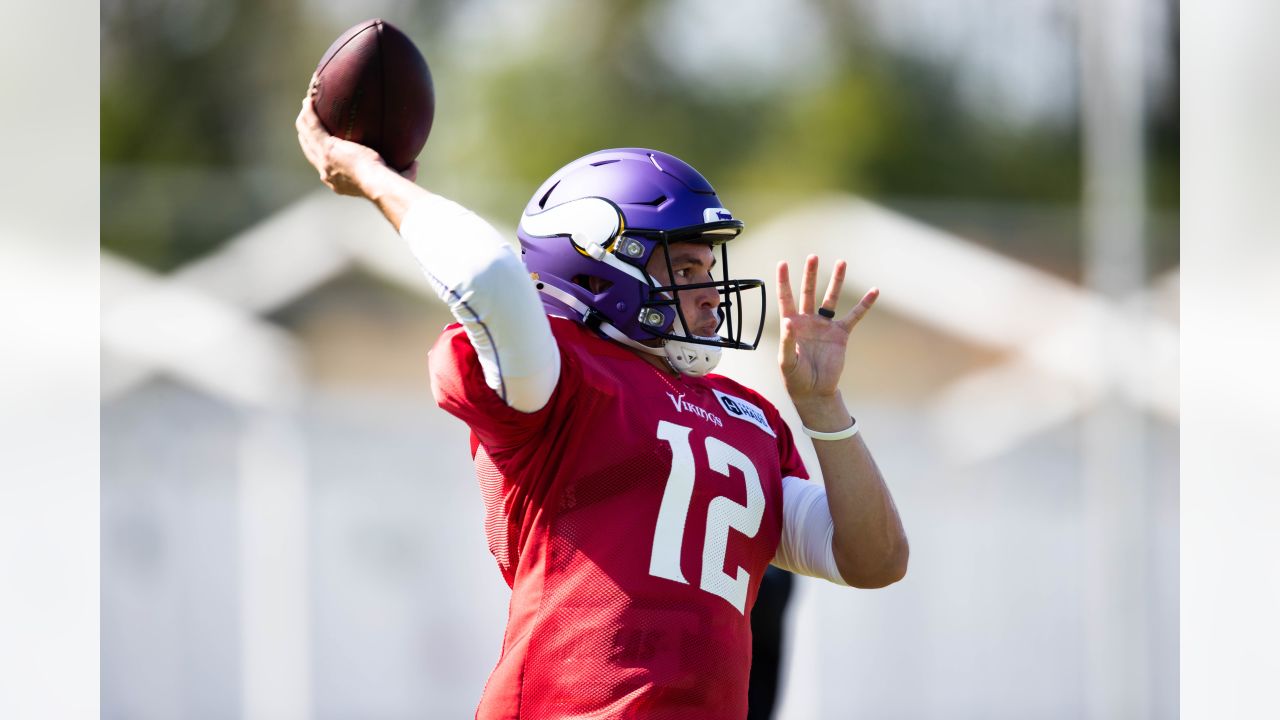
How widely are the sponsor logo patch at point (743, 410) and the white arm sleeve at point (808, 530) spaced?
0.45 feet

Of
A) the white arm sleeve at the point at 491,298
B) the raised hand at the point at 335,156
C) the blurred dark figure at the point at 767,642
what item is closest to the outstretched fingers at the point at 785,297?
the white arm sleeve at the point at 491,298

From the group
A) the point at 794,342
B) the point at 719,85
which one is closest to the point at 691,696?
the point at 794,342

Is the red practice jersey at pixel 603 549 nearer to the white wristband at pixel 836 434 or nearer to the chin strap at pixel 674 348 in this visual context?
the chin strap at pixel 674 348

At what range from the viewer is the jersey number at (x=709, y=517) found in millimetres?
2514

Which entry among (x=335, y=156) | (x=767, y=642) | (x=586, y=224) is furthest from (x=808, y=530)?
(x=767, y=642)

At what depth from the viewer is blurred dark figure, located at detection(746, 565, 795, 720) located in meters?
5.62

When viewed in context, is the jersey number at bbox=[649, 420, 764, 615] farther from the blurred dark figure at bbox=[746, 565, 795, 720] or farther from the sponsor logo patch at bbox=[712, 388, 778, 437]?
Result: the blurred dark figure at bbox=[746, 565, 795, 720]

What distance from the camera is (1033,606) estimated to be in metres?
8.69

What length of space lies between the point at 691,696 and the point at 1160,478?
981cm

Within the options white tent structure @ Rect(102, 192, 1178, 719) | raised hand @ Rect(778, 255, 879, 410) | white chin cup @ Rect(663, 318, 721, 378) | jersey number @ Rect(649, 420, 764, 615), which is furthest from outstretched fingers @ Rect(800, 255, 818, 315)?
white tent structure @ Rect(102, 192, 1178, 719)

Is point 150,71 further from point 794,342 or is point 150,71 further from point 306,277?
point 794,342

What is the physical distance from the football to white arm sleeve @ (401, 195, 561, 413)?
379mm

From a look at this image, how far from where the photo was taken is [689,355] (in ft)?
9.05

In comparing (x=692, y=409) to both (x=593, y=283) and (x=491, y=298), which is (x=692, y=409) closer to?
(x=593, y=283)
